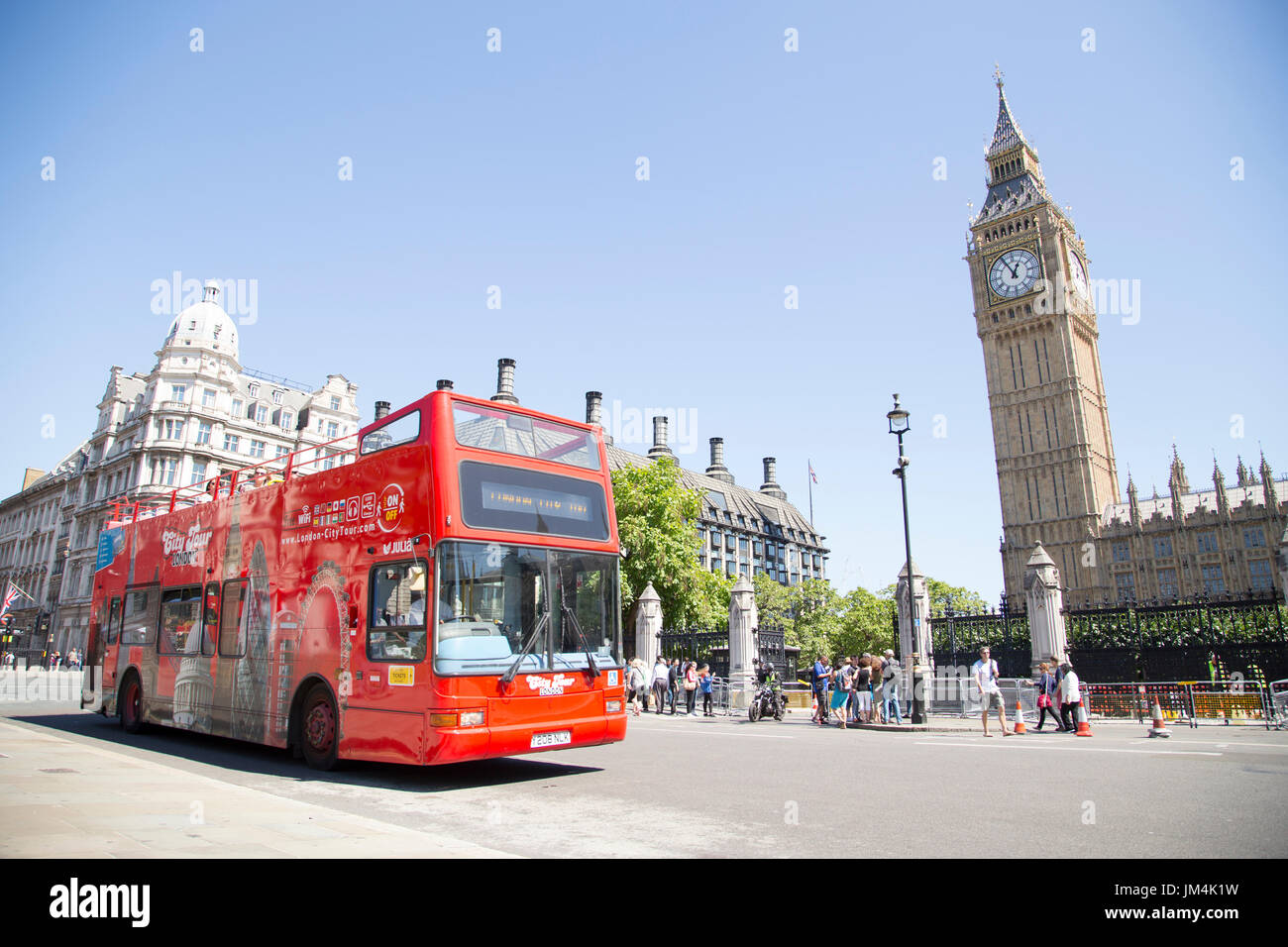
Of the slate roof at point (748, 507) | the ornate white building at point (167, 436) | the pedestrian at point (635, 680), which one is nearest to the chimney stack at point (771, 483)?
the slate roof at point (748, 507)

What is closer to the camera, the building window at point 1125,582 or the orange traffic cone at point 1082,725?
the orange traffic cone at point 1082,725

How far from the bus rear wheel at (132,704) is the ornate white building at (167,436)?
135 feet

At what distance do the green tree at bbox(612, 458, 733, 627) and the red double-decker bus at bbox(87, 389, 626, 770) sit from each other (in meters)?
26.3

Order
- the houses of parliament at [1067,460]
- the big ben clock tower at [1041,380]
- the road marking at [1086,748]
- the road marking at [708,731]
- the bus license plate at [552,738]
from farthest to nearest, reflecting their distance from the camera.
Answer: the big ben clock tower at [1041,380] < the houses of parliament at [1067,460] < the road marking at [708,731] < the road marking at [1086,748] < the bus license plate at [552,738]

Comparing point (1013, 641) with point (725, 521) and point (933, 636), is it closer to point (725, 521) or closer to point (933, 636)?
point (933, 636)

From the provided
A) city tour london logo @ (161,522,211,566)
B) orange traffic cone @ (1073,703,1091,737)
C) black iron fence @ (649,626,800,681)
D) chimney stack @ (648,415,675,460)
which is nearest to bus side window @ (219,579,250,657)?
city tour london logo @ (161,522,211,566)

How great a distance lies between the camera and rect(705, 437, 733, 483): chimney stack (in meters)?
91.9

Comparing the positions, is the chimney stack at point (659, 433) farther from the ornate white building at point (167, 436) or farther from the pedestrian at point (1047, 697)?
the pedestrian at point (1047, 697)

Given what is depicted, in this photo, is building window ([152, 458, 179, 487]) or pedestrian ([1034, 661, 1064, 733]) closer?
pedestrian ([1034, 661, 1064, 733])

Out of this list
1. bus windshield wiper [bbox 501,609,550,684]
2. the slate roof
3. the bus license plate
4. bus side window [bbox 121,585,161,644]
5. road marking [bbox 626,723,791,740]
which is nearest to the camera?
bus windshield wiper [bbox 501,609,550,684]

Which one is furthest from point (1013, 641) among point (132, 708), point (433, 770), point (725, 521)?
point (725, 521)

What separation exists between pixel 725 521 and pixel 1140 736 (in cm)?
7095

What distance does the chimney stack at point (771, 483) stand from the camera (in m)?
102

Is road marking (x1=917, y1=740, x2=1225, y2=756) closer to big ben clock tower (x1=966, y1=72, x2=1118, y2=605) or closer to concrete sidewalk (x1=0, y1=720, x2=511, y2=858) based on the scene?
concrete sidewalk (x1=0, y1=720, x2=511, y2=858)
